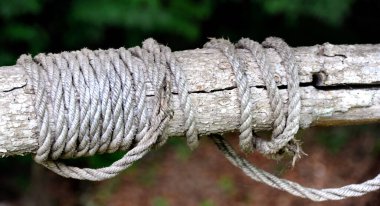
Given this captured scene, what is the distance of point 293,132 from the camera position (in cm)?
132

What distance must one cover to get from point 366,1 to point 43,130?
258cm

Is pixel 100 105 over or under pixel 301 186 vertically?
over

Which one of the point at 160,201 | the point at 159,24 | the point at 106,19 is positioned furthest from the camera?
the point at 160,201

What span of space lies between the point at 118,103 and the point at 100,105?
4 centimetres

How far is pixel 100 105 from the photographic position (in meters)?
1.22

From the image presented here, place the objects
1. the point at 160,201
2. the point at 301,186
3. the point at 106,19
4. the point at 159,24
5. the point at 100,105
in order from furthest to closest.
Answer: the point at 160,201 → the point at 159,24 → the point at 106,19 → the point at 301,186 → the point at 100,105

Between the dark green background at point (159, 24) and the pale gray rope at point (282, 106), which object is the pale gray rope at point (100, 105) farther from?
the dark green background at point (159, 24)

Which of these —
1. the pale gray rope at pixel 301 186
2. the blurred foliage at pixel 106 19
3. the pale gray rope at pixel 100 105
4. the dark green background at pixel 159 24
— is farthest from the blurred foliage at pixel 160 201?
the pale gray rope at pixel 100 105

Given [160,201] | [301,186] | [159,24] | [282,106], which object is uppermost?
[159,24]

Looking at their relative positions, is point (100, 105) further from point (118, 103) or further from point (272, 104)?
point (272, 104)

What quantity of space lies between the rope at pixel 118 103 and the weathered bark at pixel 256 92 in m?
0.02

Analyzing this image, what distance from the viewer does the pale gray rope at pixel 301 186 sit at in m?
1.37

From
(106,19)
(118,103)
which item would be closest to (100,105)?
(118,103)

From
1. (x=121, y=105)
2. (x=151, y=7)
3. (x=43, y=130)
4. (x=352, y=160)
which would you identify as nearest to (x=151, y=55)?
(x=121, y=105)
